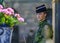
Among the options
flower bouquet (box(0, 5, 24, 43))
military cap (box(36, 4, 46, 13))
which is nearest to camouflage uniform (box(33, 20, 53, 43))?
military cap (box(36, 4, 46, 13))

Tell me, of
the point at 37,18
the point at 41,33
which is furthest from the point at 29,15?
the point at 41,33

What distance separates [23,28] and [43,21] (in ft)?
0.83

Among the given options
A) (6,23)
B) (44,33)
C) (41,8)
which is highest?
(41,8)

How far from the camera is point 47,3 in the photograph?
281cm

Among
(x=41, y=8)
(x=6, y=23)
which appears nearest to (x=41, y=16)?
(x=41, y=8)

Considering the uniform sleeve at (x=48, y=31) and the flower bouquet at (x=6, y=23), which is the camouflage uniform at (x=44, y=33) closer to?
the uniform sleeve at (x=48, y=31)

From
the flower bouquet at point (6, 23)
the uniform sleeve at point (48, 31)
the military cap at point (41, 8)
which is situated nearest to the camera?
the flower bouquet at point (6, 23)

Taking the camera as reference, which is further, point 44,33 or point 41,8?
point 41,8

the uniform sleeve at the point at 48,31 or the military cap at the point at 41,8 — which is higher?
the military cap at the point at 41,8

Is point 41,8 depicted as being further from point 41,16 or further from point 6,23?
point 6,23

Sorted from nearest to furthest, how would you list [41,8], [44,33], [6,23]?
1. [6,23]
2. [44,33]
3. [41,8]

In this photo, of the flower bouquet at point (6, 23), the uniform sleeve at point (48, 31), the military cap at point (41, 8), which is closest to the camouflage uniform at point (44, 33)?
the uniform sleeve at point (48, 31)

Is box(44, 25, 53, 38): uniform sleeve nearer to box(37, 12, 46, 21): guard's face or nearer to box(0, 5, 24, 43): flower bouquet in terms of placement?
box(37, 12, 46, 21): guard's face

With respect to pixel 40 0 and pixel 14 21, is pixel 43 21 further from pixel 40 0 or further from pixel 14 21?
pixel 14 21
